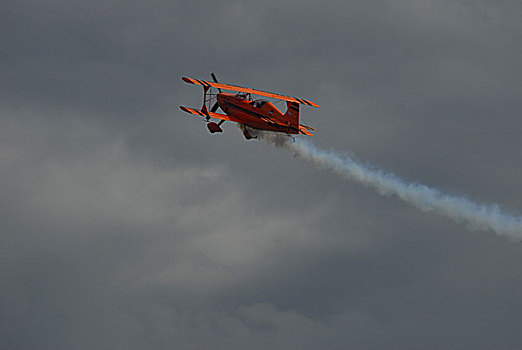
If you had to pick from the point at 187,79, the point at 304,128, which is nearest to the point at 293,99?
the point at 304,128

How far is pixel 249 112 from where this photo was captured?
369 feet

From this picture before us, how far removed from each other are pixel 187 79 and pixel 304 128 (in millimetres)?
11752

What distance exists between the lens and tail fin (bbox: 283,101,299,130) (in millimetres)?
111125

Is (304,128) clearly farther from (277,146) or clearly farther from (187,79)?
(187,79)

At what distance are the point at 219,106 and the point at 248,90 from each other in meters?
3.83

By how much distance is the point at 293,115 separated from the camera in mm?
111250

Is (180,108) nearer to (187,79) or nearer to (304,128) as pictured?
(187,79)

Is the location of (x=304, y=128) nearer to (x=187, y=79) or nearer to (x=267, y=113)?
(x=267, y=113)

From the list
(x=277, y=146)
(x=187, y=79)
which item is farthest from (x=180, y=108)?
(x=277, y=146)

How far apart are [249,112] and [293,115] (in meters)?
4.19

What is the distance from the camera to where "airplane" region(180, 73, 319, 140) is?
111312mm

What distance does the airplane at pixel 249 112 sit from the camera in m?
111

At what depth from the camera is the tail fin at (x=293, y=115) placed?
365ft

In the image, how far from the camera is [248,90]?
11375 cm
